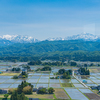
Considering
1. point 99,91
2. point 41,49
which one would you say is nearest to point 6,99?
point 99,91

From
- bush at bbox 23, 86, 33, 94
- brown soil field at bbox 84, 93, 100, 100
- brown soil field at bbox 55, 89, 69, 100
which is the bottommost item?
brown soil field at bbox 84, 93, 100, 100

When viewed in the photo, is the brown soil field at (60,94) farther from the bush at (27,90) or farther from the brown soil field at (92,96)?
the bush at (27,90)

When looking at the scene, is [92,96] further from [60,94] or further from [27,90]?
[27,90]

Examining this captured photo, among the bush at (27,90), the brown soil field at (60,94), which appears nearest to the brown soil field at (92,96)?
the brown soil field at (60,94)

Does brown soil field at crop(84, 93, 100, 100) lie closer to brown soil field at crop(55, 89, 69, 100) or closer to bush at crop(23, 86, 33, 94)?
brown soil field at crop(55, 89, 69, 100)

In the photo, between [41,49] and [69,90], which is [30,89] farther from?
[41,49]

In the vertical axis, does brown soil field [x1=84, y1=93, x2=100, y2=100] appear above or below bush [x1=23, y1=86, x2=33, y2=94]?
below

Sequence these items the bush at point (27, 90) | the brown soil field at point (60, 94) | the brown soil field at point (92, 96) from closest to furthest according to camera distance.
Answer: the brown soil field at point (92, 96) < the brown soil field at point (60, 94) < the bush at point (27, 90)

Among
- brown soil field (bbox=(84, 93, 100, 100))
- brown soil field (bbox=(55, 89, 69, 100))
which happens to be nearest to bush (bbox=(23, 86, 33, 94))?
brown soil field (bbox=(55, 89, 69, 100))

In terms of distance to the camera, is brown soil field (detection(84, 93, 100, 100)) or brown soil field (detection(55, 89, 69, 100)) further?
brown soil field (detection(55, 89, 69, 100))

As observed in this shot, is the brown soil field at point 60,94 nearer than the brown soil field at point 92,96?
No

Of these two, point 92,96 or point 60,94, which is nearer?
point 92,96

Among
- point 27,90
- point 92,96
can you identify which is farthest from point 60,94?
point 27,90
